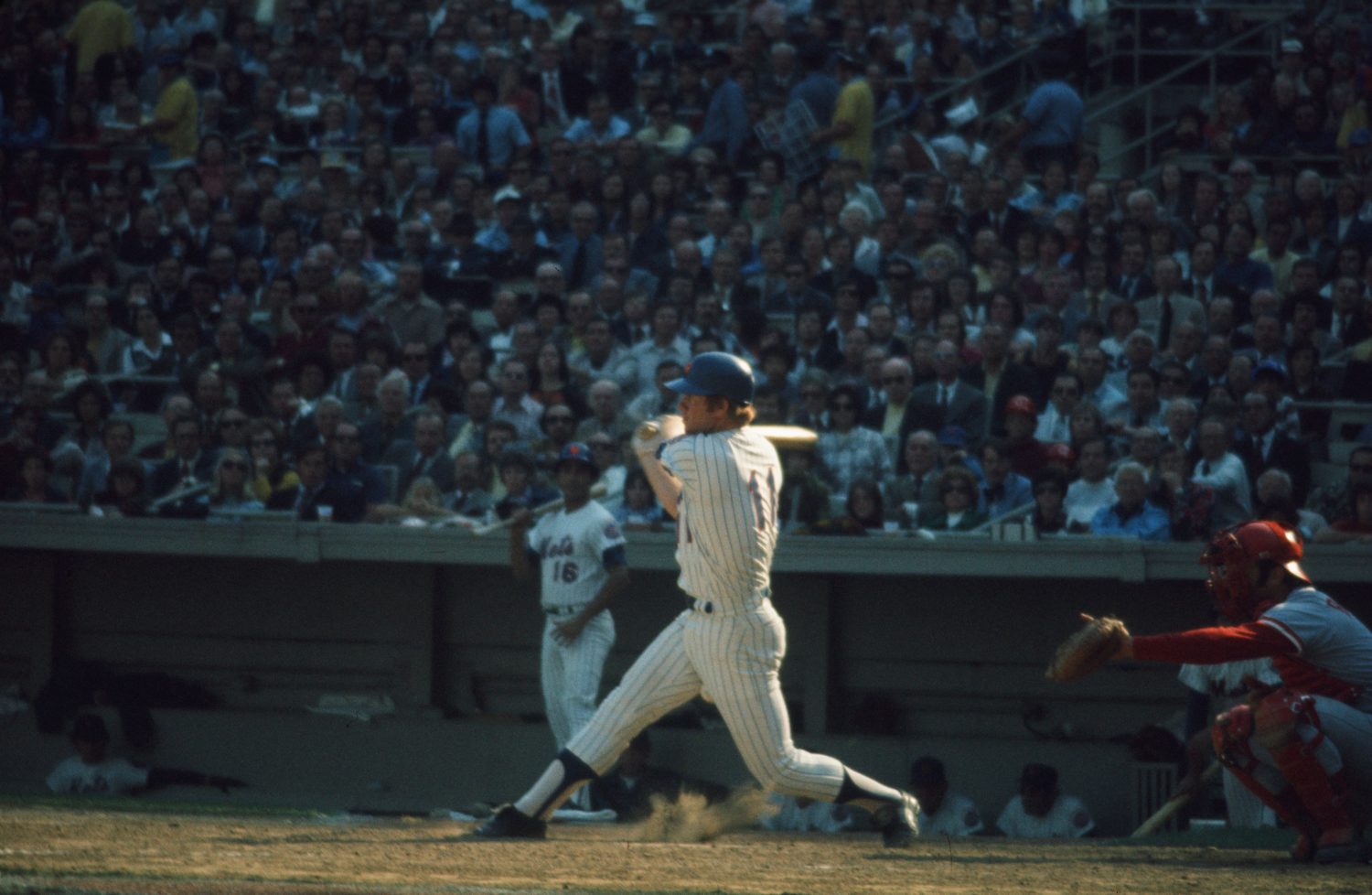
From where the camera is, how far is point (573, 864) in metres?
5.73

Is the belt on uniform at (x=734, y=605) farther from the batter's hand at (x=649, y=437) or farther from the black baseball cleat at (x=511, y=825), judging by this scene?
the black baseball cleat at (x=511, y=825)

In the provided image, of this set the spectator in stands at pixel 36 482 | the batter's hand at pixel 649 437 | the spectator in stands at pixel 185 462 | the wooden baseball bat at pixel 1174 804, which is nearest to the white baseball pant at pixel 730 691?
the batter's hand at pixel 649 437

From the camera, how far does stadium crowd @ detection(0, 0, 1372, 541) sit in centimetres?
1033

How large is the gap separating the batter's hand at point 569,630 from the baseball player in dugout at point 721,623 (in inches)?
106

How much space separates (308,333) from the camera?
40.5ft

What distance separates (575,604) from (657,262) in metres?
3.82

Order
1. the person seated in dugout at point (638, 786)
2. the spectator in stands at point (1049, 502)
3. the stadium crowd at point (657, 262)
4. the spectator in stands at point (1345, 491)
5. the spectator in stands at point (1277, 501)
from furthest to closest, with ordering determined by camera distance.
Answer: the stadium crowd at point (657, 262) → the spectator in stands at point (1049, 502) → the person seated in dugout at point (638, 786) → the spectator in stands at point (1345, 491) → the spectator in stands at point (1277, 501)

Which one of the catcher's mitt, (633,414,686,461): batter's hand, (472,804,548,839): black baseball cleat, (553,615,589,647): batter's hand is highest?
(633,414,686,461): batter's hand

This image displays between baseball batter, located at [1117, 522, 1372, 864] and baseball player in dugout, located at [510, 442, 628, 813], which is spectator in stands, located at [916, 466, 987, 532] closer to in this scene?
baseball player in dugout, located at [510, 442, 628, 813]

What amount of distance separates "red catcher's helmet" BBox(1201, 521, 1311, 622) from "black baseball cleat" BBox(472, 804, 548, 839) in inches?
96.8

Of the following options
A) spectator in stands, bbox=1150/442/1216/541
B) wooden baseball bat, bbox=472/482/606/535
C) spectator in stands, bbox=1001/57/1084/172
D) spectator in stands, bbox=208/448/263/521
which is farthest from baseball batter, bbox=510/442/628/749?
spectator in stands, bbox=1001/57/1084/172

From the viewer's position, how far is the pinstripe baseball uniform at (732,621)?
6055mm

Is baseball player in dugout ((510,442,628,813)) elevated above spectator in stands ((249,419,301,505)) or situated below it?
below

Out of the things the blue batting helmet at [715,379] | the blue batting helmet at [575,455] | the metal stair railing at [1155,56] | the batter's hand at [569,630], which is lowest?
the batter's hand at [569,630]
